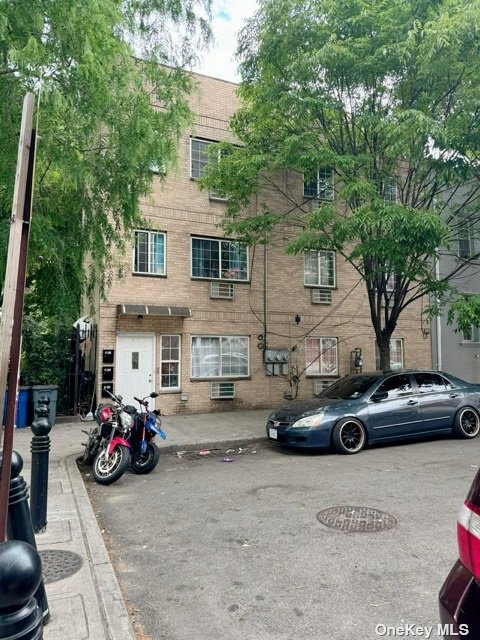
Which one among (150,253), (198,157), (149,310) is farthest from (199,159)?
(149,310)

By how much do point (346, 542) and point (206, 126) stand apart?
13.2 m

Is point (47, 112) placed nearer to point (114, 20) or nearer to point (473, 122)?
point (114, 20)

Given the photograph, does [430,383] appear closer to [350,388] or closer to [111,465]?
[350,388]

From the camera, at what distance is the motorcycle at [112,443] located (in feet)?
21.6

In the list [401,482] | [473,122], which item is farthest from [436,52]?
[401,482]

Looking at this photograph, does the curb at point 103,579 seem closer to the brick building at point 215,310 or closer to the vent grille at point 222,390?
the brick building at point 215,310

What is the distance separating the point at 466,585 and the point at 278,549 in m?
2.75

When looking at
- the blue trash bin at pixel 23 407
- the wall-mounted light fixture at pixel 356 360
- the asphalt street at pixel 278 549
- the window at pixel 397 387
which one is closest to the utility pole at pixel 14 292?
A: the asphalt street at pixel 278 549

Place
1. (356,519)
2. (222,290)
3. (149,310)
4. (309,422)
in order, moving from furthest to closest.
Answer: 1. (222,290)
2. (149,310)
3. (309,422)
4. (356,519)

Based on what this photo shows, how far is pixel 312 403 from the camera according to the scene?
9.14 metres

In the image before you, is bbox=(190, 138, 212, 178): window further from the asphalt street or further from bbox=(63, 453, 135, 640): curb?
bbox=(63, 453, 135, 640): curb

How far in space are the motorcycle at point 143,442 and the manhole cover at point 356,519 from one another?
3061mm

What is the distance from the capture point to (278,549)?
4.30m

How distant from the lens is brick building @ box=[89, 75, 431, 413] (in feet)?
42.3
